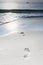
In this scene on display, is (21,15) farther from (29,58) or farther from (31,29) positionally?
(29,58)

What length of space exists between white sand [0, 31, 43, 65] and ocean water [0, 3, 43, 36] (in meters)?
0.12

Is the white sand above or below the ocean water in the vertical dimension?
below

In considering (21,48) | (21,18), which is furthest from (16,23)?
(21,48)

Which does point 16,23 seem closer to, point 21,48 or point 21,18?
point 21,18

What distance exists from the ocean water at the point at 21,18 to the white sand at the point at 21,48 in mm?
121

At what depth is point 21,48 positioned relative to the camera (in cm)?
107

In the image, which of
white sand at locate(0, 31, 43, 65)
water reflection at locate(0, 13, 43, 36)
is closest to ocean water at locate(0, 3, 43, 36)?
water reflection at locate(0, 13, 43, 36)

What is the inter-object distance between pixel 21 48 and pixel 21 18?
0.63 meters

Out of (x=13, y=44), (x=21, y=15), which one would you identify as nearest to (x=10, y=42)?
(x=13, y=44)

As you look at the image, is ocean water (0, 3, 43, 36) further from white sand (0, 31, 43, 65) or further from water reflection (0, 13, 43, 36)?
white sand (0, 31, 43, 65)

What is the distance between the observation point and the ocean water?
1.40 meters

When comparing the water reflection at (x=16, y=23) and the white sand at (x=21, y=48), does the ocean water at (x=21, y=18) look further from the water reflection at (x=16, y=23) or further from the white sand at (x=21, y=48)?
Answer: the white sand at (x=21, y=48)

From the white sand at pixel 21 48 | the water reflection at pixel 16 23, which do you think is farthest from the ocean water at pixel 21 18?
the white sand at pixel 21 48

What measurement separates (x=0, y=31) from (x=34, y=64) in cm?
59
